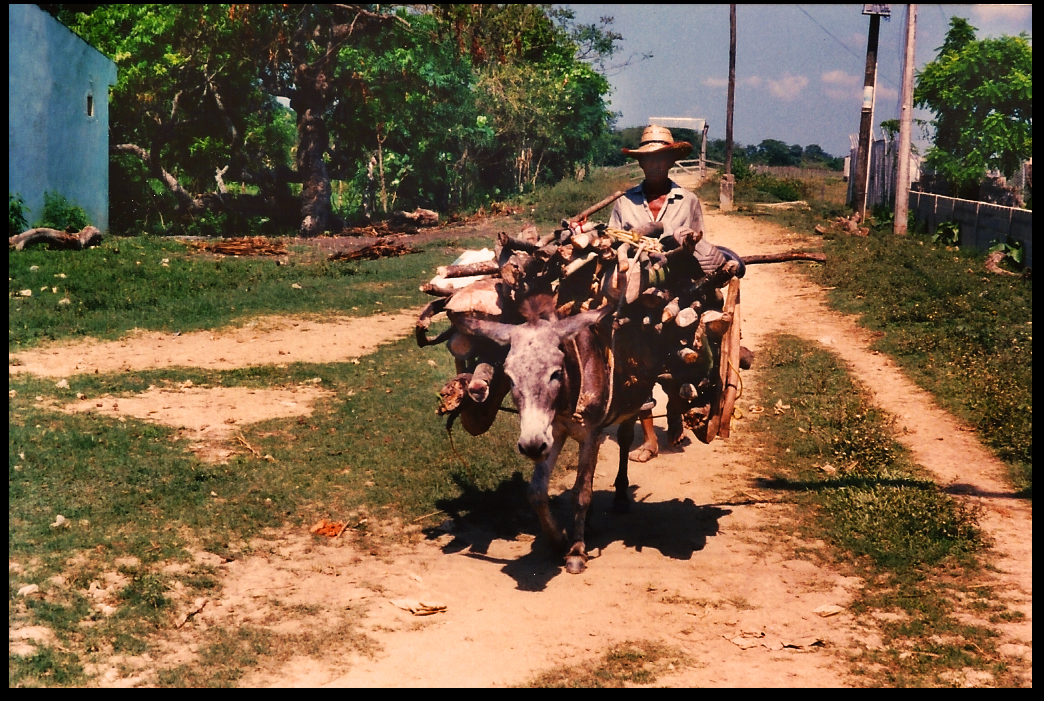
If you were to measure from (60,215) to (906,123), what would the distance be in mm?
17953

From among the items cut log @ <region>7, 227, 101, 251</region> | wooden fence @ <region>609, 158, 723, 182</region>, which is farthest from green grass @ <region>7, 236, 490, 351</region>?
wooden fence @ <region>609, 158, 723, 182</region>

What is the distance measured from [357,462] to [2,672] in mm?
3809

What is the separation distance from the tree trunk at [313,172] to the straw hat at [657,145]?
22419mm

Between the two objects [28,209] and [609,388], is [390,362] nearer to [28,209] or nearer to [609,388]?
[609,388]

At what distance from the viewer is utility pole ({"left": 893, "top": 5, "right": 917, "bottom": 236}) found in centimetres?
1922

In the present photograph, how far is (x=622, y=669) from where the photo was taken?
5.00m

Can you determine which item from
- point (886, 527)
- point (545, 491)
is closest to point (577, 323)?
point (545, 491)

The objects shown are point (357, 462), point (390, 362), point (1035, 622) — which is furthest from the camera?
point (390, 362)

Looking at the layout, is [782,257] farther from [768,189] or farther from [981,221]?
[768,189]

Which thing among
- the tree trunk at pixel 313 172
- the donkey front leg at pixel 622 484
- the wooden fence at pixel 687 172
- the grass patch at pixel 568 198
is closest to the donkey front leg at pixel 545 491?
the donkey front leg at pixel 622 484

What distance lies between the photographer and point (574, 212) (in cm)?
2891

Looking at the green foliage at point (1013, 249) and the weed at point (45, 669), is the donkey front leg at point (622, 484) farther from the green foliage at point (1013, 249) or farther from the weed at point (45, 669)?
the green foliage at point (1013, 249)

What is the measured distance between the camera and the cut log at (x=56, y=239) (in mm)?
16906

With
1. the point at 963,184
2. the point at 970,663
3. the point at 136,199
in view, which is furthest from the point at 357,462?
the point at 136,199
